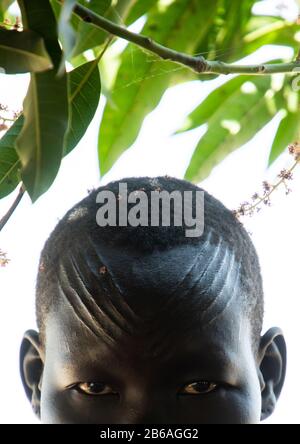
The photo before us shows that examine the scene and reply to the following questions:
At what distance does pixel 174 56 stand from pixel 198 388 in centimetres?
47

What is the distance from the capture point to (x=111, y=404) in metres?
0.92

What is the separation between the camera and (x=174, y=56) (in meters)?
0.69

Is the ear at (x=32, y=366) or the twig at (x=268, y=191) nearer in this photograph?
the twig at (x=268, y=191)

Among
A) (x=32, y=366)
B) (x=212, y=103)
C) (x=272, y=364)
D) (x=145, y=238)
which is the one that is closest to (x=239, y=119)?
(x=212, y=103)

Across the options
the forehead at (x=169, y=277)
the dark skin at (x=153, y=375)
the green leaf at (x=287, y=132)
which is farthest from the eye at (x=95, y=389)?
the green leaf at (x=287, y=132)

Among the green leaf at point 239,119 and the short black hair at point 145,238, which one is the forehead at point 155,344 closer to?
the short black hair at point 145,238

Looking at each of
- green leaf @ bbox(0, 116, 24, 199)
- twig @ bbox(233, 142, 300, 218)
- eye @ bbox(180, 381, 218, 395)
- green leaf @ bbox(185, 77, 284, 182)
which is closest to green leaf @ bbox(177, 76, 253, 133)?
green leaf @ bbox(185, 77, 284, 182)

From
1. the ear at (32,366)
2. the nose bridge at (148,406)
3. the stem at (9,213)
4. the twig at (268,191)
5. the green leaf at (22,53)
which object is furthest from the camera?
the ear at (32,366)

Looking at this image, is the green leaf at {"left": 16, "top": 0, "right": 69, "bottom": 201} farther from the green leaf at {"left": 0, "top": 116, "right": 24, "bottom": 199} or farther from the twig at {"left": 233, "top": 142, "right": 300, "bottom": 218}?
the twig at {"left": 233, "top": 142, "right": 300, "bottom": 218}

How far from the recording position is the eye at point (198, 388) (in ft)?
2.99

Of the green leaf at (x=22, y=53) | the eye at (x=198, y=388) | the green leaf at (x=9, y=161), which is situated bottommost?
the eye at (x=198, y=388)

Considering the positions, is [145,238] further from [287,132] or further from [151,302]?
[287,132]

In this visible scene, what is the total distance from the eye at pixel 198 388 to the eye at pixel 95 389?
98 mm

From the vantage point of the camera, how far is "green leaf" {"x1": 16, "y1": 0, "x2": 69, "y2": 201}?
66 centimetres
